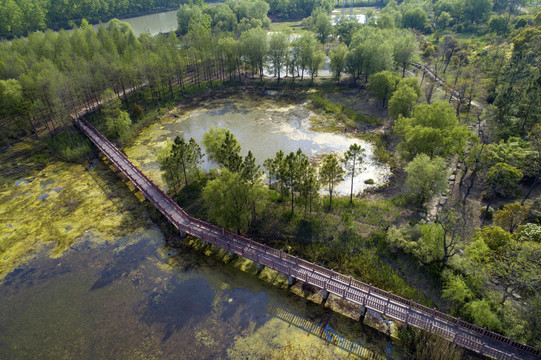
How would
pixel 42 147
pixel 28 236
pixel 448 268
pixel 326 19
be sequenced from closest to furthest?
1. pixel 448 268
2. pixel 28 236
3. pixel 42 147
4. pixel 326 19

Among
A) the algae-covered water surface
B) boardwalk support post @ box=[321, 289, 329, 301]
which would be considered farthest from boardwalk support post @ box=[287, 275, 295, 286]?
boardwalk support post @ box=[321, 289, 329, 301]

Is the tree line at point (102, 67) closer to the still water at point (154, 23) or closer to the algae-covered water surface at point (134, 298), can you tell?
the algae-covered water surface at point (134, 298)

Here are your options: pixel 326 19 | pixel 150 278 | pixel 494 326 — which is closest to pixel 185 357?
pixel 150 278

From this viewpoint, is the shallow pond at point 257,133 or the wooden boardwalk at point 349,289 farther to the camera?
the shallow pond at point 257,133

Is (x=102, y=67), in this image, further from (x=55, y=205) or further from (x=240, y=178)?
(x=240, y=178)

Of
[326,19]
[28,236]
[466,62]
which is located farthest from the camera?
[326,19]

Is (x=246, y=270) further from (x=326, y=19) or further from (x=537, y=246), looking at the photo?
(x=326, y=19)

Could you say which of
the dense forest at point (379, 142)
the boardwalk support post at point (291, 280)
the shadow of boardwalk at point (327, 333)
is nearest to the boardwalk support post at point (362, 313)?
the shadow of boardwalk at point (327, 333)
